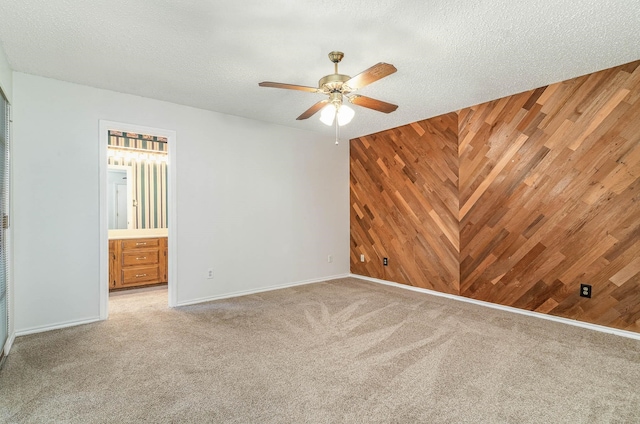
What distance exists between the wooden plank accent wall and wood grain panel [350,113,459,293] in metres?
0.03

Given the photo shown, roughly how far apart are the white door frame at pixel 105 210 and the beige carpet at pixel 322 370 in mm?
353

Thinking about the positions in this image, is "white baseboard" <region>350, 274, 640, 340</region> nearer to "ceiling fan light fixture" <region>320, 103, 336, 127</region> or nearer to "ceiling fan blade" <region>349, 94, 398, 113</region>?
"ceiling fan blade" <region>349, 94, 398, 113</region>

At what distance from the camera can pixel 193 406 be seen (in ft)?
6.10

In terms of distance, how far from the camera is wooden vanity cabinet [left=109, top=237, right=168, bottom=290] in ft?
15.1

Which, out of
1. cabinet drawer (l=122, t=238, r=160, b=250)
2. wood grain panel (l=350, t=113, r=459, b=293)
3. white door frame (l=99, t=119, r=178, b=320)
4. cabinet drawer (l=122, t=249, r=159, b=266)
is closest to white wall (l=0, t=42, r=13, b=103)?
white door frame (l=99, t=119, r=178, b=320)

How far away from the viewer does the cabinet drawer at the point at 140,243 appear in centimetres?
466

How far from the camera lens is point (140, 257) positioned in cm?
480

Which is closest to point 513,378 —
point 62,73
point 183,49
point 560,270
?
point 560,270

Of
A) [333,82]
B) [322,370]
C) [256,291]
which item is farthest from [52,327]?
[333,82]

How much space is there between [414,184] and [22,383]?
4463 mm

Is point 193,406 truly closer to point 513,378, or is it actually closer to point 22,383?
point 22,383

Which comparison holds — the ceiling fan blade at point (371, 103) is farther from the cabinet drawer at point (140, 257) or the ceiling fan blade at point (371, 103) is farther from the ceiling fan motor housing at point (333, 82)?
the cabinet drawer at point (140, 257)

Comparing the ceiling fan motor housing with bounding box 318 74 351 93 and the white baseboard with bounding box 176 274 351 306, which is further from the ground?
the ceiling fan motor housing with bounding box 318 74 351 93

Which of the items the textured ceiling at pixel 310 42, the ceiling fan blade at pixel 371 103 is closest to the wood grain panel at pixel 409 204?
the textured ceiling at pixel 310 42
